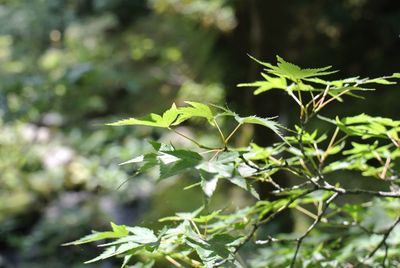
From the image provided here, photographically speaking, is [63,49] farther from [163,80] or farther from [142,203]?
[142,203]

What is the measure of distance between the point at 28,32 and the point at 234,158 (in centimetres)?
336

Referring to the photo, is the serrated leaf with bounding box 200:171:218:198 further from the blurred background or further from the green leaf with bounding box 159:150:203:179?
the blurred background

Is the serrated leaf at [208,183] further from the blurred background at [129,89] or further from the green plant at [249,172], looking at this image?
the blurred background at [129,89]

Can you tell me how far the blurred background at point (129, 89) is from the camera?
2471 mm

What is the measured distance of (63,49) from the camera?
4.21 metres

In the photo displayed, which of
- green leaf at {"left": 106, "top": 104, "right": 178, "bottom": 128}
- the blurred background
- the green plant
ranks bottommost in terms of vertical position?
the blurred background

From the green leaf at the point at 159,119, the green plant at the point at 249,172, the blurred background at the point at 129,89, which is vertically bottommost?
the blurred background at the point at 129,89

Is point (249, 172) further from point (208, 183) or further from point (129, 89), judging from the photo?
point (129, 89)

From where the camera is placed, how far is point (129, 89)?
2977mm

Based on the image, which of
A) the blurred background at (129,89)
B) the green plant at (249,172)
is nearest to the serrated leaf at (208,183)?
the green plant at (249,172)

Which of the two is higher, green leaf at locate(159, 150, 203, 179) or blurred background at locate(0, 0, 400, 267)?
green leaf at locate(159, 150, 203, 179)

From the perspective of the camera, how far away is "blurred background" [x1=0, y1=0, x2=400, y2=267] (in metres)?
2.47

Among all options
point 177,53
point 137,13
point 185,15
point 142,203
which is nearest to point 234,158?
point 142,203

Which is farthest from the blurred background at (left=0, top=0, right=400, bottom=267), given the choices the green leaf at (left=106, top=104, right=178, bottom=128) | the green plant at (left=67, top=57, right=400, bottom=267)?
the green leaf at (left=106, top=104, right=178, bottom=128)
